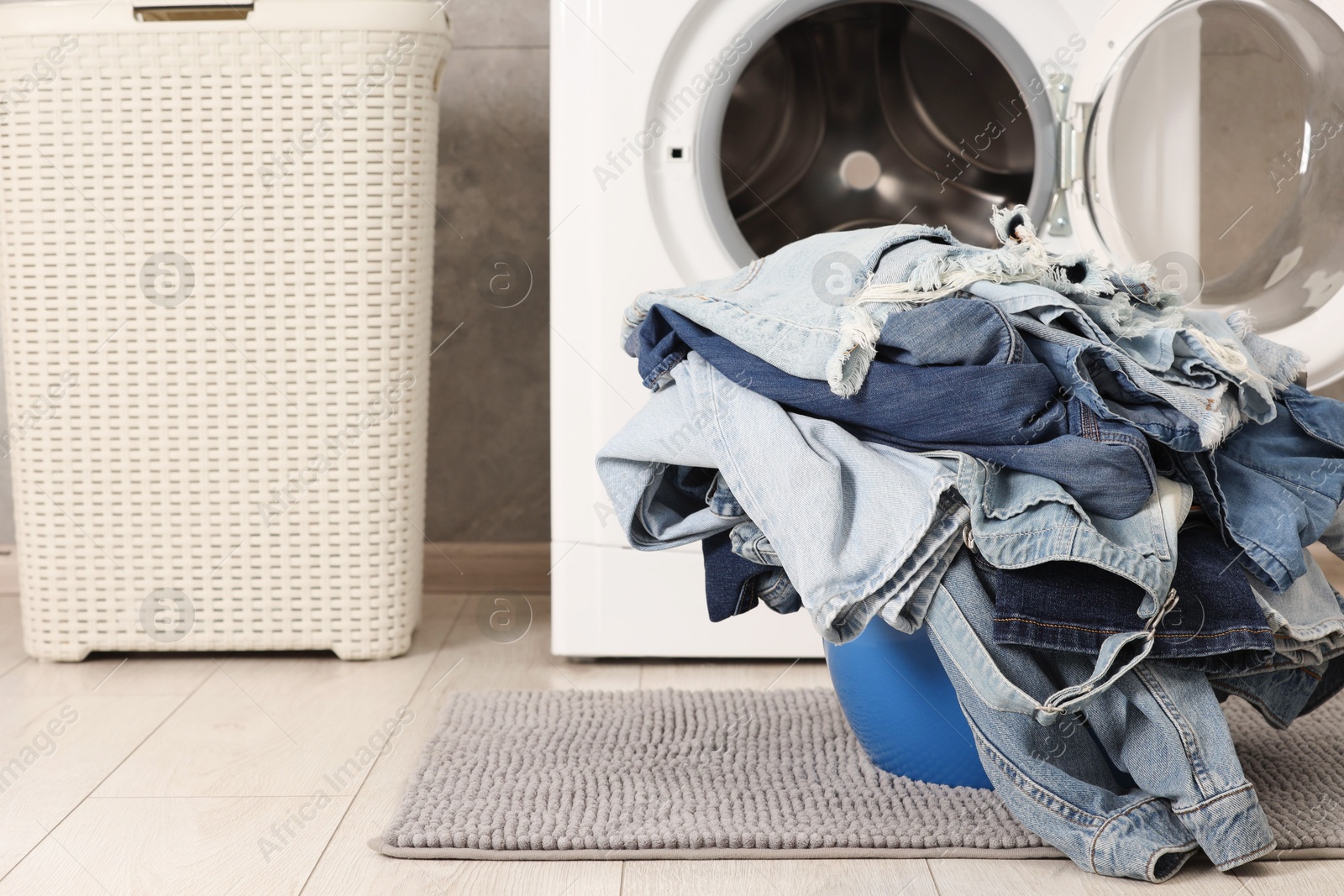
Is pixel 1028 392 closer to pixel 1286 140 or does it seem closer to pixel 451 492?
pixel 1286 140

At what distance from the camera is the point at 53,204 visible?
4.41 feet

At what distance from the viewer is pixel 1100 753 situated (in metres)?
0.83

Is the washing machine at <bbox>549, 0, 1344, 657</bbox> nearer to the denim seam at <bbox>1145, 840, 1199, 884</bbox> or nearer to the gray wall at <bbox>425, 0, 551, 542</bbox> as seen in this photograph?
the gray wall at <bbox>425, 0, 551, 542</bbox>

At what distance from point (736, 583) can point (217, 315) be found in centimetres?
78

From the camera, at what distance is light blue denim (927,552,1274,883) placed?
30.5 inches

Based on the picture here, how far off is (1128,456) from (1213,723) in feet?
0.68

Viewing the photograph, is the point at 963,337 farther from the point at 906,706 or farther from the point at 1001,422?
the point at 906,706

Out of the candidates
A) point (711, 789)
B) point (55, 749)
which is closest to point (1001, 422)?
point (711, 789)

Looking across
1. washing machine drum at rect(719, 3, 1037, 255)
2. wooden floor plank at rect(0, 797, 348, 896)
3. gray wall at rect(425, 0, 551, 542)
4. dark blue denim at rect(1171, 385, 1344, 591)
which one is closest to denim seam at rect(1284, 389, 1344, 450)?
dark blue denim at rect(1171, 385, 1344, 591)

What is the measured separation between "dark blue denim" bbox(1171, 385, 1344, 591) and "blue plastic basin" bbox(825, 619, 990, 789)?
25cm

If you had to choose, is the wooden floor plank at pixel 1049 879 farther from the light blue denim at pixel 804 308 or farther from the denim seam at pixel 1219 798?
the light blue denim at pixel 804 308

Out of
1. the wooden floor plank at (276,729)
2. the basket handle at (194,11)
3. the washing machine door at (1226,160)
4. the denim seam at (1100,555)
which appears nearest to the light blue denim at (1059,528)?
the denim seam at (1100,555)

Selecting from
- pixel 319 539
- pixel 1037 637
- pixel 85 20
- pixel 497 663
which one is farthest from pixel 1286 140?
pixel 85 20

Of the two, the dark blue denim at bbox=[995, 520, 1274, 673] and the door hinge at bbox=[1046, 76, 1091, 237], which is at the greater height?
the door hinge at bbox=[1046, 76, 1091, 237]
